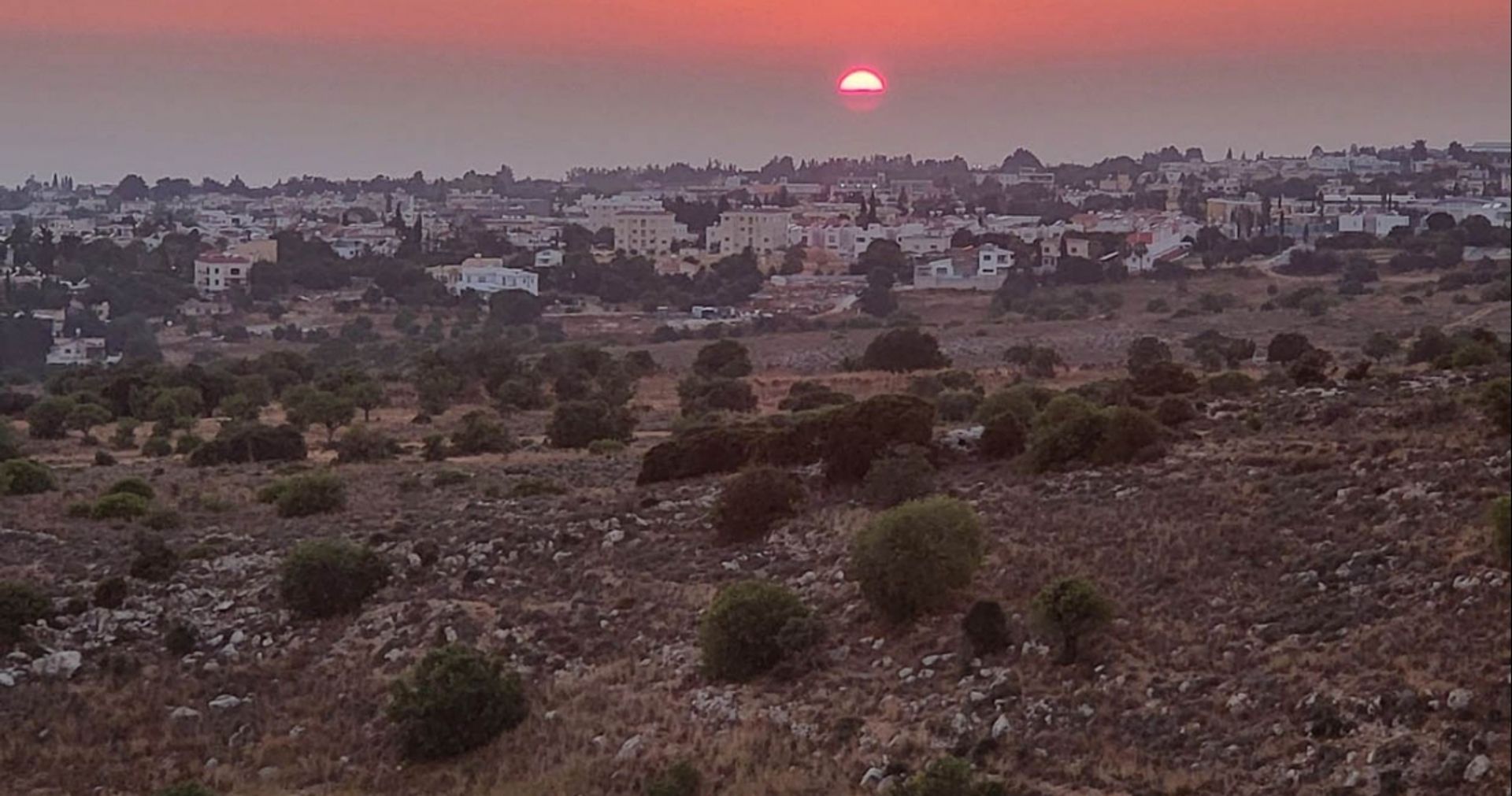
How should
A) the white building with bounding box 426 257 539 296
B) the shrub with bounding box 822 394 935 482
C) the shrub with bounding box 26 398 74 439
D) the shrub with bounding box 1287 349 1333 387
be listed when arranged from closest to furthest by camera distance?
the shrub with bounding box 822 394 935 482 < the shrub with bounding box 1287 349 1333 387 < the shrub with bounding box 26 398 74 439 < the white building with bounding box 426 257 539 296

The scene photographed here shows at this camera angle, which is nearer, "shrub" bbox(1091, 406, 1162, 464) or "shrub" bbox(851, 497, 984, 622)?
"shrub" bbox(851, 497, 984, 622)

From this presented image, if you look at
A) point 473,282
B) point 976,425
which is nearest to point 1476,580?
point 976,425

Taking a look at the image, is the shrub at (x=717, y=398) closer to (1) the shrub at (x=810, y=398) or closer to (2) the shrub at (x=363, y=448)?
(1) the shrub at (x=810, y=398)

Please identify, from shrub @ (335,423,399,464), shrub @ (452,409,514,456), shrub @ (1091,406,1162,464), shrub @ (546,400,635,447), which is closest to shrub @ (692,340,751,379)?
shrub @ (546,400,635,447)

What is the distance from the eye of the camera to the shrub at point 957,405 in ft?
66.1

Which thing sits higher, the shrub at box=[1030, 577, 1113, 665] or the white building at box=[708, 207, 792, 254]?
the white building at box=[708, 207, 792, 254]

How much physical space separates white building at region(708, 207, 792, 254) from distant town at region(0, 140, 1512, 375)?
164 millimetres

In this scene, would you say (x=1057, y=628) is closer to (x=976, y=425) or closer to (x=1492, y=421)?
(x=1492, y=421)

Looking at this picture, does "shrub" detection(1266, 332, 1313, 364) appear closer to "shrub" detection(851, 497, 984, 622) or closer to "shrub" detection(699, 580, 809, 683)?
"shrub" detection(851, 497, 984, 622)

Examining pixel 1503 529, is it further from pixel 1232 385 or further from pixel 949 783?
pixel 1232 385

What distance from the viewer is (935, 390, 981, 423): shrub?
20.2 metres

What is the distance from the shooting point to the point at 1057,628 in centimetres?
945

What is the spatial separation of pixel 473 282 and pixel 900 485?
124ft

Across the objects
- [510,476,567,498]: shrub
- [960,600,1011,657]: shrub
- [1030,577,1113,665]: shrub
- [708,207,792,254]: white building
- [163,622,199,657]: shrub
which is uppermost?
[708,207,792,254]: white building
